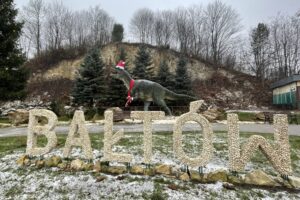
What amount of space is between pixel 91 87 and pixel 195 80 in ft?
55.8

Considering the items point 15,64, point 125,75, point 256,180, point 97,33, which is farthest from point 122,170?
point 97,33

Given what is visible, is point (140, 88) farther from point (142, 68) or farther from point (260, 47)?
point (260, 47)

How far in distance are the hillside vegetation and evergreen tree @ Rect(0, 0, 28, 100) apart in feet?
33.8

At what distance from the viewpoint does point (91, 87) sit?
2142 cm

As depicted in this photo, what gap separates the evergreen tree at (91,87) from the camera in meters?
21.4

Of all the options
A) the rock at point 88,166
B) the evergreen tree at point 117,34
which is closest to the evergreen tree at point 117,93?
the rock at point 88,166

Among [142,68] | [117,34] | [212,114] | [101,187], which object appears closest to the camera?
[101,187]

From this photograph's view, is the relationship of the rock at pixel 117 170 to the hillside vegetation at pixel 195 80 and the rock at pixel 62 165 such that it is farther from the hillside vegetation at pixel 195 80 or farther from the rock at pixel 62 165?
the hillside vegetation at pixel 195 80

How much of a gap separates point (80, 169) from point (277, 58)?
37.1m

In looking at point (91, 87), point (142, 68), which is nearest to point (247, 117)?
point (142, 68)

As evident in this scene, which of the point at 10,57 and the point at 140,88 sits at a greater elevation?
the point at 10,57

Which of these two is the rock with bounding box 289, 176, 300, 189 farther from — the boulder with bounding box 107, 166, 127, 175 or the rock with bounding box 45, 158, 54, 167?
the rock with bounding box 45, 158, 54, 167

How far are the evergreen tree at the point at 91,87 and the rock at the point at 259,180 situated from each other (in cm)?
1732

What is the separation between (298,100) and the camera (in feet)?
78.4
